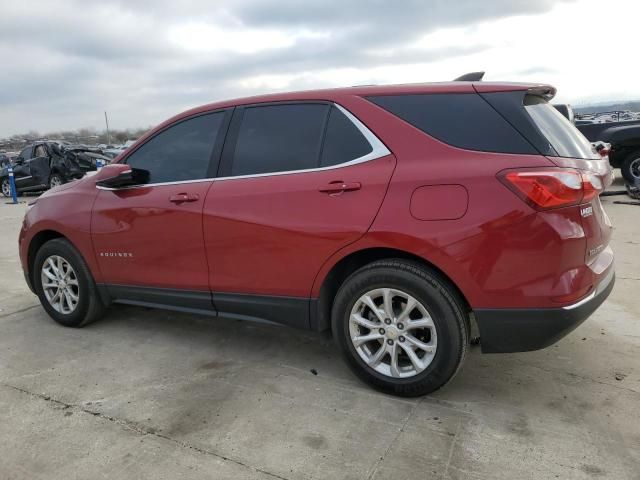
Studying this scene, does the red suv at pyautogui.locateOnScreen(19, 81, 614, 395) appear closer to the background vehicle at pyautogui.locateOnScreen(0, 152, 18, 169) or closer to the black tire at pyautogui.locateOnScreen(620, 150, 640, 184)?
the black tire at pyautogui.locateOnScreen(620, 150, 640, 184)

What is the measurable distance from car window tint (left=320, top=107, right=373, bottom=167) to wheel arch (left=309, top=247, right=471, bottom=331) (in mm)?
554

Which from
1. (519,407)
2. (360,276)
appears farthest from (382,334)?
(519,407)

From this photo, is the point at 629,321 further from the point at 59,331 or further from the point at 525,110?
the point at 59,331

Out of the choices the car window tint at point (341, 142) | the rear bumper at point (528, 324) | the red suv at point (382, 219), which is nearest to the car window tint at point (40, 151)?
the red suv at point (382, 219)

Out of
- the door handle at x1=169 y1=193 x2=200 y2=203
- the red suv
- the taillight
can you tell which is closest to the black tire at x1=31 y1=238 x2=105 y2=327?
the red suv

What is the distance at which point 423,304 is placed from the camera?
286cm

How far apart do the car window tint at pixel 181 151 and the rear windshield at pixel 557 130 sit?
2007mm

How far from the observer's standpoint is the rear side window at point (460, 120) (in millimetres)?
2732

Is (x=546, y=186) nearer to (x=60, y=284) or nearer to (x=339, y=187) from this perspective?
(x=339, y=187)

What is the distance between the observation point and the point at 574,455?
2.48 metres

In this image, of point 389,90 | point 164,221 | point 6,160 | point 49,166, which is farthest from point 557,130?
point 6,160

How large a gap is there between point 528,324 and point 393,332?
0.71 metres

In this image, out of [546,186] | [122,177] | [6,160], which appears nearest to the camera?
[546,186]

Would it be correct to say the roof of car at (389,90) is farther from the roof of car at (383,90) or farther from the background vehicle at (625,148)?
the background vehicle at (625,148)
